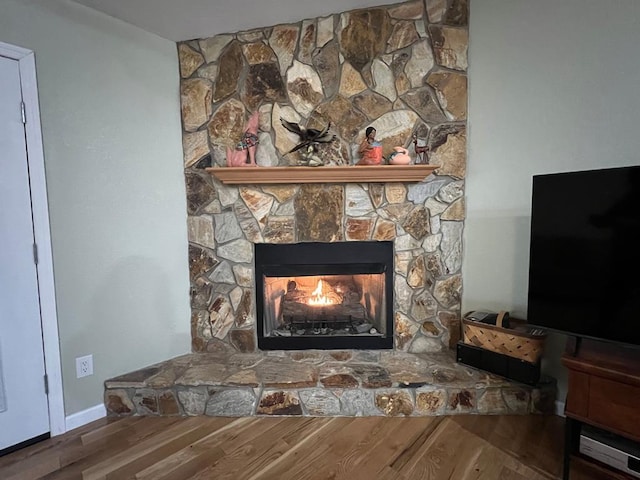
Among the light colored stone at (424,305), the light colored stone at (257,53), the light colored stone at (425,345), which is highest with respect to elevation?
the light colored stone at (257,53)

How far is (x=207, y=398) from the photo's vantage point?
6.32ft

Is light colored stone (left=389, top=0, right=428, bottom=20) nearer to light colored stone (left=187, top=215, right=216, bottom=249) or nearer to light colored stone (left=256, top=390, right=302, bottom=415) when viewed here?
light colored stone (left=187, top=215, right=216, bottom=249)

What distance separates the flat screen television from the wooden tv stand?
0.10m

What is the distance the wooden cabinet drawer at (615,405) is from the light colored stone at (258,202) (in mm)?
1881

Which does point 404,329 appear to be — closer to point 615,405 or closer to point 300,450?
point 300,450

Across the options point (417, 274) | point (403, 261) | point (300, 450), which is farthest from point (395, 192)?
point (300, 450)

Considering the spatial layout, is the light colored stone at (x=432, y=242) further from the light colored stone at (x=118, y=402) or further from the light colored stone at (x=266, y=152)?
the light colored stone at (x=118, y=402)

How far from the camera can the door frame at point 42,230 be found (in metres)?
1.65

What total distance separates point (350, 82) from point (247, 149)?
81 cm

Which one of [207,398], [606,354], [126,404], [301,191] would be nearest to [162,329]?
[126,404]

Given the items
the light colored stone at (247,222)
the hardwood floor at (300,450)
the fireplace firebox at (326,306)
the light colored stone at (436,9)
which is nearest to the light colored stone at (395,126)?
the light colored stone at (436,9)

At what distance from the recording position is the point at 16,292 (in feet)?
5.48

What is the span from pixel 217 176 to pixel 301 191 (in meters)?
0.55

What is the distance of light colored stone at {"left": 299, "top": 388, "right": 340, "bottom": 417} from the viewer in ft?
6.23
